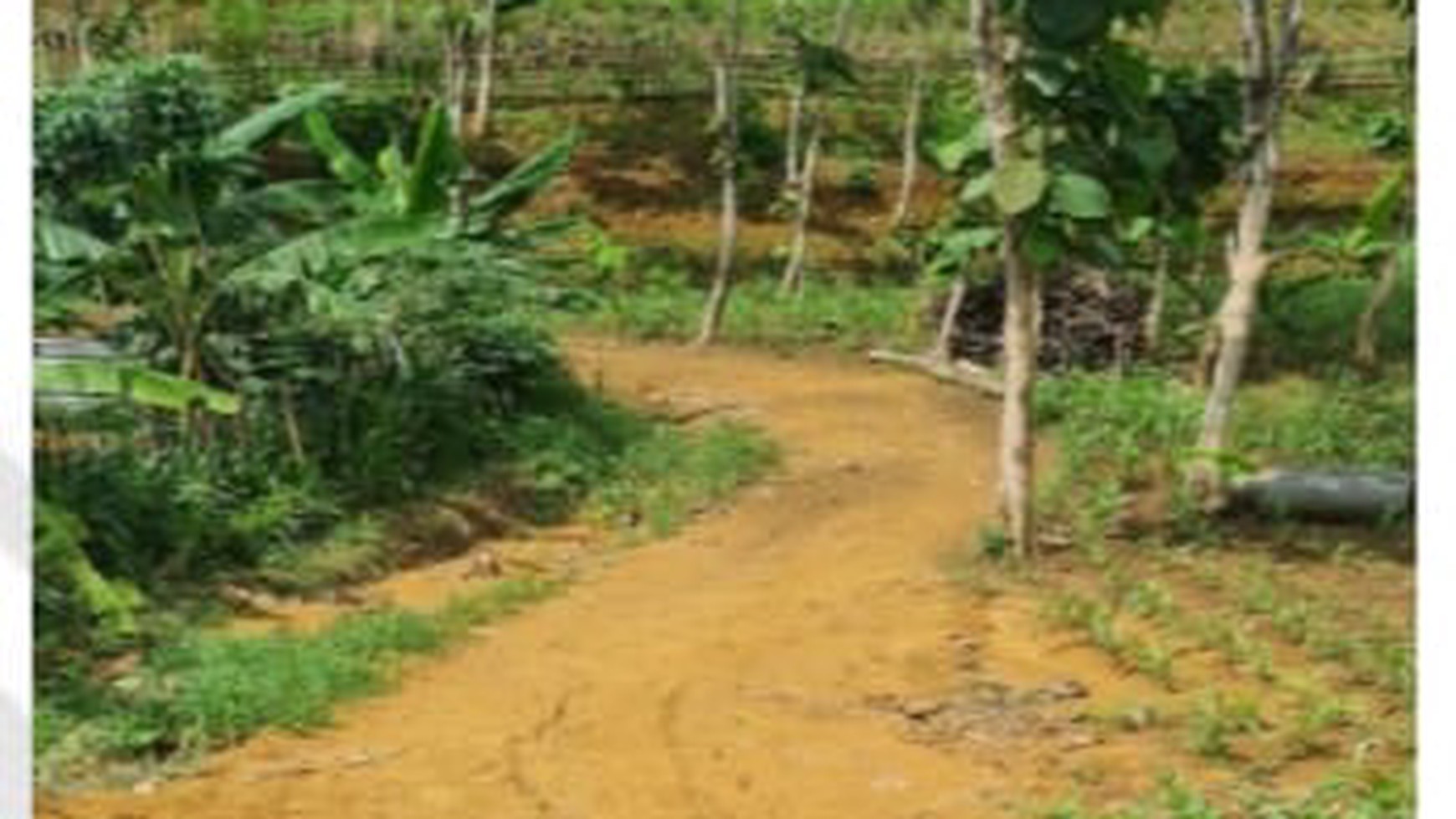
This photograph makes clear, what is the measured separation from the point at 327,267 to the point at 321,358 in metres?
0.54

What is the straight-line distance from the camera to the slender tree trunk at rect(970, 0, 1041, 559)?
8773mm

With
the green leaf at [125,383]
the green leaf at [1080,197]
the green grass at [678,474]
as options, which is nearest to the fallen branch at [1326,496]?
the green leaf at [1080,197]

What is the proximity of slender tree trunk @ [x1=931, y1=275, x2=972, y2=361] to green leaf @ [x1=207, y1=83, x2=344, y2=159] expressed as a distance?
648 centimetres

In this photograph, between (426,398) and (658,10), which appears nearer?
(426,398)

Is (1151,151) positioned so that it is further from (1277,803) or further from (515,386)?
(515,386)

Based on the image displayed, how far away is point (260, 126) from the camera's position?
397 inches

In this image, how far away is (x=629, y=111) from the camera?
24.4m

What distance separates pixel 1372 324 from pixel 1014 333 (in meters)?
6.77

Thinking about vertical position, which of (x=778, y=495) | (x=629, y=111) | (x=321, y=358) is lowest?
(x=778, y=495)

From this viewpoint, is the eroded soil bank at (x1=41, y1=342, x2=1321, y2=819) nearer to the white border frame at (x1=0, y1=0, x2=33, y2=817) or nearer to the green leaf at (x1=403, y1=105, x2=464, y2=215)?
the green leaf at (x1=403, y1=105, x2=464, y2=215)

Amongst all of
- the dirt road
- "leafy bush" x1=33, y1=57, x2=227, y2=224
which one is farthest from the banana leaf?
the dirt road

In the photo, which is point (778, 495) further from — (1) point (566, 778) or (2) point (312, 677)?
(1) point (566, 778)

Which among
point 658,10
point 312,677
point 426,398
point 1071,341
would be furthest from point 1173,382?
point 658,10

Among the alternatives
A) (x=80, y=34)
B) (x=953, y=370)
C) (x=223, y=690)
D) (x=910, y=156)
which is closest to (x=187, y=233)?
(x=223, y=690)
